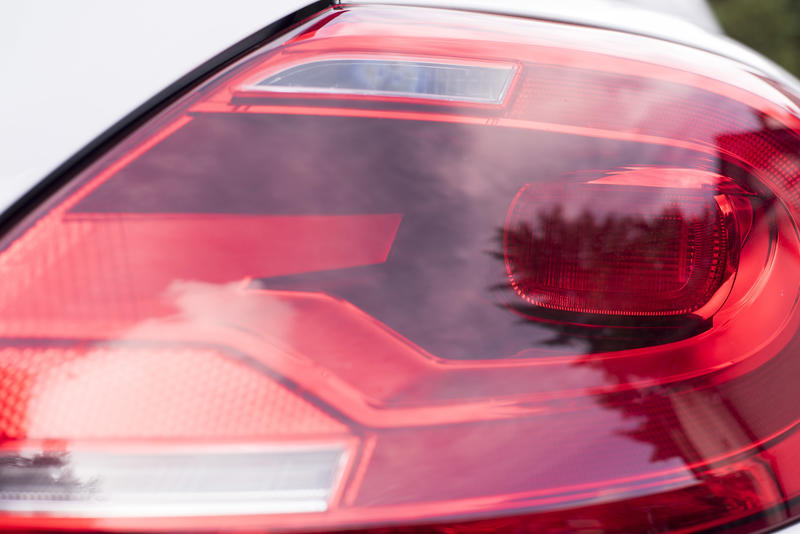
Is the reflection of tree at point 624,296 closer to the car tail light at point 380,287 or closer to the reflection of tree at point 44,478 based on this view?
the car tail light at point 380,287

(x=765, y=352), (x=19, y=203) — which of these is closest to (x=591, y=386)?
(x=765, y=352)

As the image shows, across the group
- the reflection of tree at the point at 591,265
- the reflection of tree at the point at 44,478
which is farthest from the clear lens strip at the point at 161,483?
the reflection of tree at the point at 591,265

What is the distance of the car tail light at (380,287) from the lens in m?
0.74

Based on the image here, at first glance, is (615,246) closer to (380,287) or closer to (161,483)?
(380,287)

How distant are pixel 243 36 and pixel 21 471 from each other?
24.0 inches

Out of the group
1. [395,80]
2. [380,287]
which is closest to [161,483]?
[380,287]

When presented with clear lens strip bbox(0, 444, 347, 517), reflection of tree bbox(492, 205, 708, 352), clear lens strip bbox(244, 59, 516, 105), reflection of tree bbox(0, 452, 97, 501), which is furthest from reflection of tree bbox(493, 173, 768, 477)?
reflection of tree bbox(0, 452, 97, 501)

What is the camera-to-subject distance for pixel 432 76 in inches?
30.3

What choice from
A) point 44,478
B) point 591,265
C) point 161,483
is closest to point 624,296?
point 591,265

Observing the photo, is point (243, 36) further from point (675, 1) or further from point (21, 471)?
point (675, 1)

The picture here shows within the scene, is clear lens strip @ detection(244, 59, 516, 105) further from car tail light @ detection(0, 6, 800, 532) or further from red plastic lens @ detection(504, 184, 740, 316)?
red plastic lens @ detection(504, 184, 740, 316)

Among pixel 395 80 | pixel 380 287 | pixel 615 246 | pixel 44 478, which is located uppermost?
pixel 395 80

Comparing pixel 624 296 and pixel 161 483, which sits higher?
pixel 624 296

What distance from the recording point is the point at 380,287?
75 centimetres
